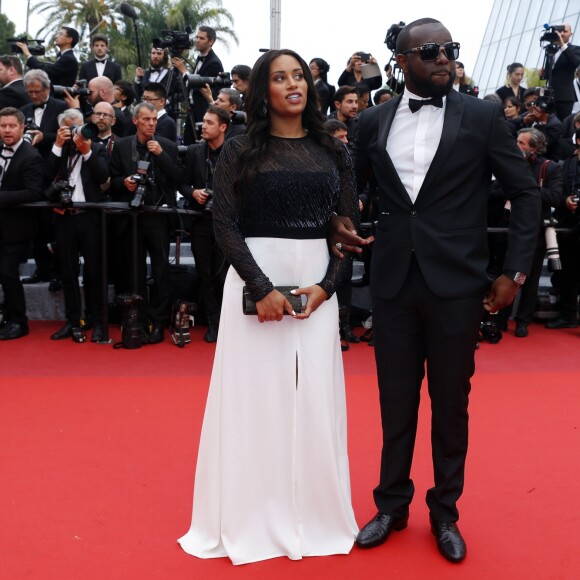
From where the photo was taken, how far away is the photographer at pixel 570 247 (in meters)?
7.50

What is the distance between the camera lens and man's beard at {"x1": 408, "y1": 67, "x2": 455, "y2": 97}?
2811 millimetres

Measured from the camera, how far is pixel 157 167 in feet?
22.8

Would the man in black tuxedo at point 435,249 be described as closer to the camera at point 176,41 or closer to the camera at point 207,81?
the camera at point 207,81

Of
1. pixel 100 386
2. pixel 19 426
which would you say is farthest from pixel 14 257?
pixel 19 426

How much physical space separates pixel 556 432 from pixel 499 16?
37.2m

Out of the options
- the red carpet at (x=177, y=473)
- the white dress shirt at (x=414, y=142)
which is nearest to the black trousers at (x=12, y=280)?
the red carpet at (x=177, y=473)

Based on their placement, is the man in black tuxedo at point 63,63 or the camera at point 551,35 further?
the camera at point 551,35

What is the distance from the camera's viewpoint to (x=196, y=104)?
8.93m

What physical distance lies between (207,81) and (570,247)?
A: 3884mm

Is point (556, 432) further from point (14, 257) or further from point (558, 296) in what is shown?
point (14, 257)

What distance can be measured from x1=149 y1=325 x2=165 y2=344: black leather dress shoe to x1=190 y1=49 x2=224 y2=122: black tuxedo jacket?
301cm

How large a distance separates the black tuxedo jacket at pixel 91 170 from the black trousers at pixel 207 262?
34.6 inches

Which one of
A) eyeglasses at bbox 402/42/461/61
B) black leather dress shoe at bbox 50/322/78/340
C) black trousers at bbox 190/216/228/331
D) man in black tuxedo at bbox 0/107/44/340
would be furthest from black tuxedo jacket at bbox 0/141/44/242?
eyeglasses at bbox 402/42/461/61

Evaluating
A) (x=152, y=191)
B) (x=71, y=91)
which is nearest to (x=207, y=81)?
(x=71, y=91)
